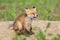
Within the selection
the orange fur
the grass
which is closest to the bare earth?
the orange fur

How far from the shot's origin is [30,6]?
10.1 meters

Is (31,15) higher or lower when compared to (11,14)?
higher

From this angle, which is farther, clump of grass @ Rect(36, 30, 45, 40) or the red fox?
the red fox

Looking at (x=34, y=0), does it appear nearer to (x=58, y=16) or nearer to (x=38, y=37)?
(x=58, y=16)

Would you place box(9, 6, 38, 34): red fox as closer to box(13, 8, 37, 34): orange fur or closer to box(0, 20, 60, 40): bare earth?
box(13, 8, 37, 34): orange fur

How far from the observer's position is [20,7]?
10.1 metres

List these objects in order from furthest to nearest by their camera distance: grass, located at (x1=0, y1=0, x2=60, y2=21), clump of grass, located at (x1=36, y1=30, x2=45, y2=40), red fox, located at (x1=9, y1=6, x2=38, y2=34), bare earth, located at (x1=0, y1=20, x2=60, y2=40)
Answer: grass, located at (x1=0, y1=0, x2=60, y2=21) < red fox, located at (x1=9, y1=6, x2=38, y2=34) < bare earth, located at (x1=0, y1=20, x2=60, y2=40) < clump of grass, located at (x1=36, y1=30, x2=45, y2=40)

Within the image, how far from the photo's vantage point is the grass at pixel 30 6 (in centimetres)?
908

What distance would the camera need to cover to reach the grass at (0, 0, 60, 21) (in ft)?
29.8

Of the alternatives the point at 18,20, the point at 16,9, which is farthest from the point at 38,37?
the point at 16,9

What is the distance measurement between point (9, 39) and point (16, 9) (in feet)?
12.3

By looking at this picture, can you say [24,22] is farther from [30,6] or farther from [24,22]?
[30,6]

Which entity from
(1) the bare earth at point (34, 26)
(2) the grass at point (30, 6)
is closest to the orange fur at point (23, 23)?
(1) the bare earth at point (34, 26)

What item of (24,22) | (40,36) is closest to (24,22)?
(24,22)
